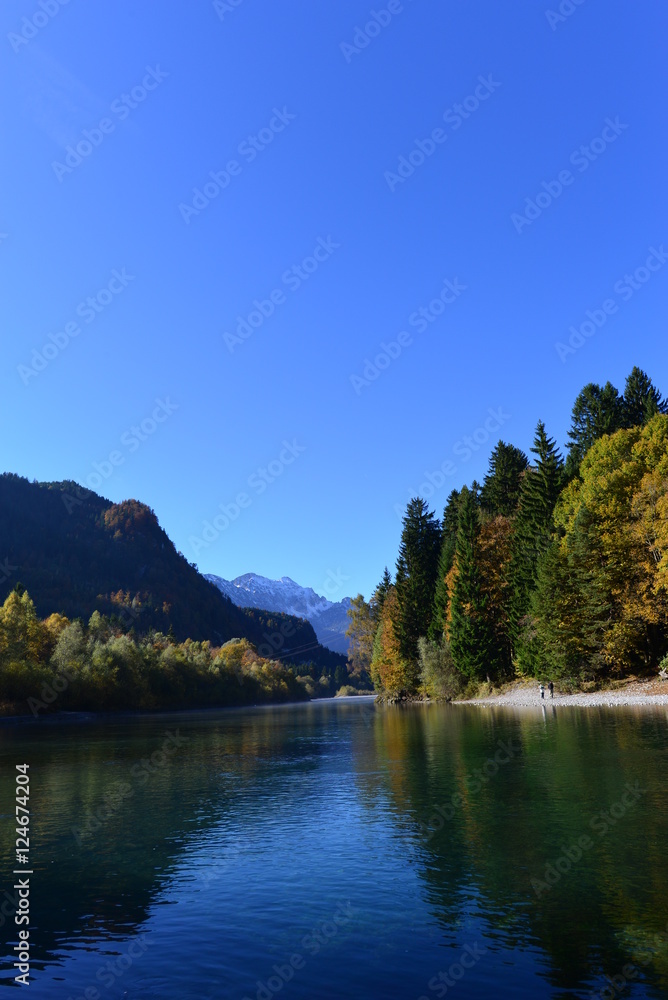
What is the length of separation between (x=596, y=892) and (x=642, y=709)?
41536 millimetres

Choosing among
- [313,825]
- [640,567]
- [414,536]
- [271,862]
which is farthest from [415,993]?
[414,536]

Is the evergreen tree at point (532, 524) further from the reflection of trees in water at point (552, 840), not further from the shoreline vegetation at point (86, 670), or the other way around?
the shoreline vegetation at point (86, 670)

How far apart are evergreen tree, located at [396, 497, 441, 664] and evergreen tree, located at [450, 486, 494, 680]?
2098 cm

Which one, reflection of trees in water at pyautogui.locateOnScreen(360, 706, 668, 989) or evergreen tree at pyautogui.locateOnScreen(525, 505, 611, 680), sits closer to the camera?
reflection of trees in water at pyautogui.locateOnScreen(360, 706, 668, 989)

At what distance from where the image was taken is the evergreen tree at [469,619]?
86250mm

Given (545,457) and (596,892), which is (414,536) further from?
(596,892)
